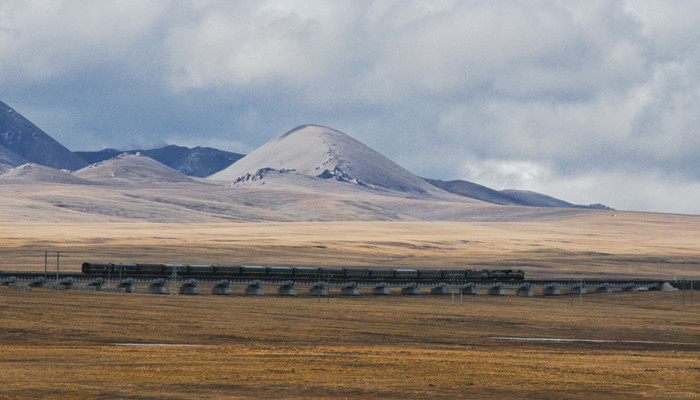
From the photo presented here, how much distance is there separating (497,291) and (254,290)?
28323mm

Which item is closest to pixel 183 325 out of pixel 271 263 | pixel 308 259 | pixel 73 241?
pixel 271 263

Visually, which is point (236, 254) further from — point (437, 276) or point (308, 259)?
point (437, 276)

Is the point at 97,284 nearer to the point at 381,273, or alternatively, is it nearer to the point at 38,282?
the point at 38,282

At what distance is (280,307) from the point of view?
74750 mm

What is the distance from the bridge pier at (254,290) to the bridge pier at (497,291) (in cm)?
2679

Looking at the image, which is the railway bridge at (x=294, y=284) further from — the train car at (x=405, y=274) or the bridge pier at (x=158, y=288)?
the train car at (x=405, y=274)

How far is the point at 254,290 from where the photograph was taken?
94.8 meters

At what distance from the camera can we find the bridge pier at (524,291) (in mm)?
107312

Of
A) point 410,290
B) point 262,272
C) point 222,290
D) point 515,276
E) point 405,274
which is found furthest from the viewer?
point 515,276

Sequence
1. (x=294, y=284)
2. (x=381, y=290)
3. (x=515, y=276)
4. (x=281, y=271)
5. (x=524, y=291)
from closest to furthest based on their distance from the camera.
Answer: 1. (x=294, y=284)
2. (x=381, y=290)
3. (x=281, y=271)
4. (x=524, y=291)
5. (x=515, y=276)

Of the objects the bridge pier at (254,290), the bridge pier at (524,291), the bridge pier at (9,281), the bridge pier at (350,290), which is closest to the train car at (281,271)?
the bridge pier at (254,290)

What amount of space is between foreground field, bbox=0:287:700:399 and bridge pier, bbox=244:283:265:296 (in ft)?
36.6

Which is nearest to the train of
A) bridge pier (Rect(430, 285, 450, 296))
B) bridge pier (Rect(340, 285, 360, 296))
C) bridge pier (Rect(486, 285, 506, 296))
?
bridge pier (Rect(430, 285, 450, 296))

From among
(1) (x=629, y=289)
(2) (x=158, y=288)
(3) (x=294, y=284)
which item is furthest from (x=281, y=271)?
(1) (x=629, y=289)
